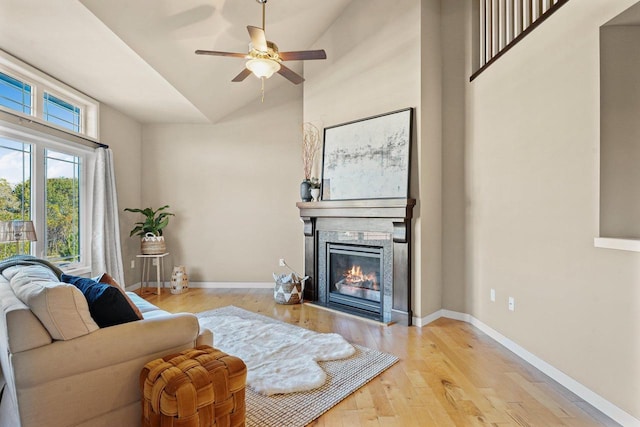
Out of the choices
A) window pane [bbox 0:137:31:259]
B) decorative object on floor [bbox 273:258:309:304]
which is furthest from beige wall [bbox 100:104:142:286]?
decorative object on floor [bbox 273:258:309:304]

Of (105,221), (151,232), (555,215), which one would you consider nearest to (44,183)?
(105,221)

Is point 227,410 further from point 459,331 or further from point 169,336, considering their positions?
point 459,331

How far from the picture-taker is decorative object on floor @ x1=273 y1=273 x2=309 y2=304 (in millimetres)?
4285

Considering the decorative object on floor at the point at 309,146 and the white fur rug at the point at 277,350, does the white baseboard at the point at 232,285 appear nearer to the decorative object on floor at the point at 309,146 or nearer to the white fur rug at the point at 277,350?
the white fur rug at the point at 277,350

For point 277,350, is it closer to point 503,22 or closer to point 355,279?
point 355,279

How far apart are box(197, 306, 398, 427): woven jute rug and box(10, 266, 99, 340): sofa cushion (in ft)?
3.42

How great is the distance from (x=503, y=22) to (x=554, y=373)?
3.13m

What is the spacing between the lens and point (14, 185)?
3277 mm

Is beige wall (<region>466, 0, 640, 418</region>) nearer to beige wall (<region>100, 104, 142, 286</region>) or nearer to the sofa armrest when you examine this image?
the sofa armrest

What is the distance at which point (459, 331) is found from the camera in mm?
3303

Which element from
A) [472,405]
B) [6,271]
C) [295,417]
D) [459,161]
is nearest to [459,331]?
[472,405]

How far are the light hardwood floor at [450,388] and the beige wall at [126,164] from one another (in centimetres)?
344

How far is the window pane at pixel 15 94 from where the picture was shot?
3110 millimetres

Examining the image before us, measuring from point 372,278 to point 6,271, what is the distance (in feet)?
10.9
